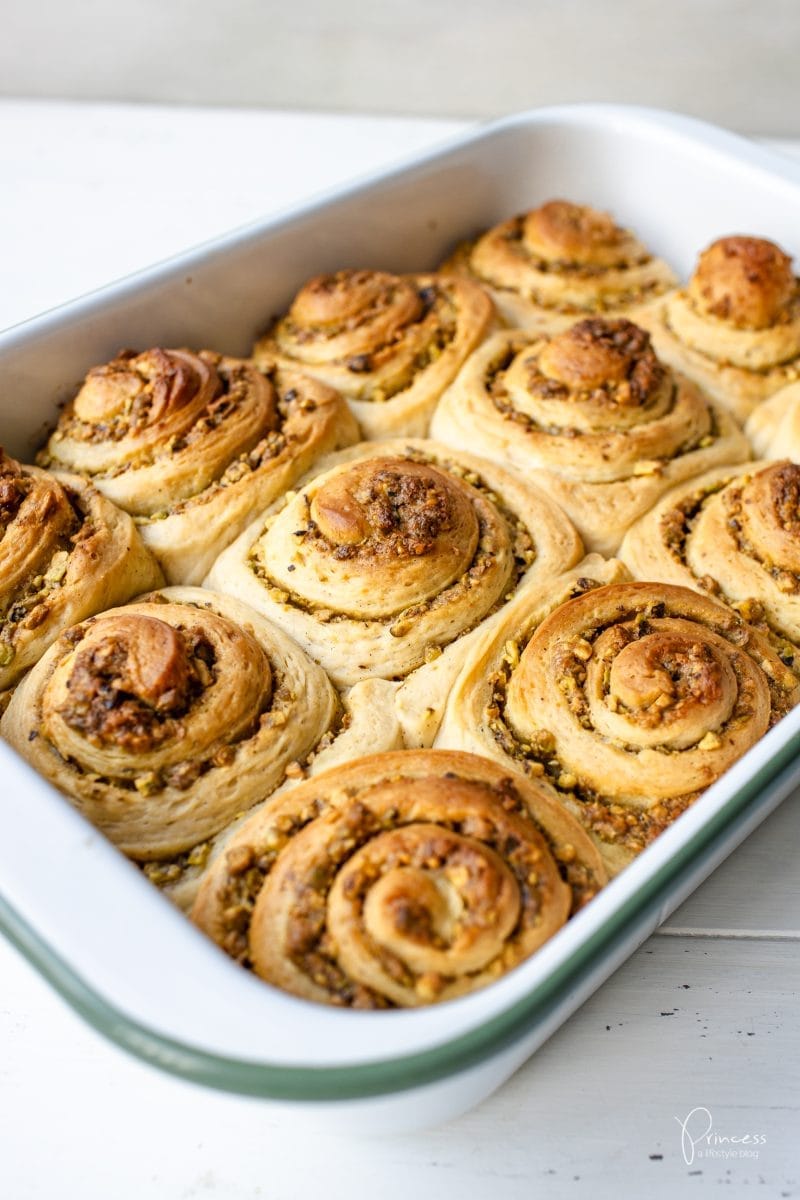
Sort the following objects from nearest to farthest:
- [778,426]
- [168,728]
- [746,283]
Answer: [168,728], [778,426], [746,283]

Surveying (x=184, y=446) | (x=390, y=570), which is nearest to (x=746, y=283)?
(x=390, y=570)

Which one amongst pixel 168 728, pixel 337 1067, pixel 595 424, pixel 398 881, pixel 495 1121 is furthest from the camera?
pixel 595 424

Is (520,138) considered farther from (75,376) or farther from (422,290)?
(75,376)

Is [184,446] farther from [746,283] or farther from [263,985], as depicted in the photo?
[746,283]

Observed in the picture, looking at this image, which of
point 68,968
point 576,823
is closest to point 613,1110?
point 576,823

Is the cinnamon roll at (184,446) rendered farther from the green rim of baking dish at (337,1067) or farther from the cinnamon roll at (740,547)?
the green rim of baking dish at (337,1067)

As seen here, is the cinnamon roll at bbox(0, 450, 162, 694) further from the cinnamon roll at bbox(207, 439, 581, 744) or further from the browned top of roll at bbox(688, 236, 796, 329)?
the browned top of roll at bbox(688, 236, 796, 329)

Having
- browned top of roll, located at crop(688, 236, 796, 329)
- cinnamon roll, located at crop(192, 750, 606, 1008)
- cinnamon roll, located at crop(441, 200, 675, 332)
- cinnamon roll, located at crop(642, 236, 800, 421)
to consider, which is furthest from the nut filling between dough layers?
cinnamon roll, located at crop(441, 200, 675, 332)

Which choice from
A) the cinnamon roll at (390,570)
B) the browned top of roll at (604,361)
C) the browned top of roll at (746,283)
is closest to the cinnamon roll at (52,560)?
the cinnamon roll at (390,570)
